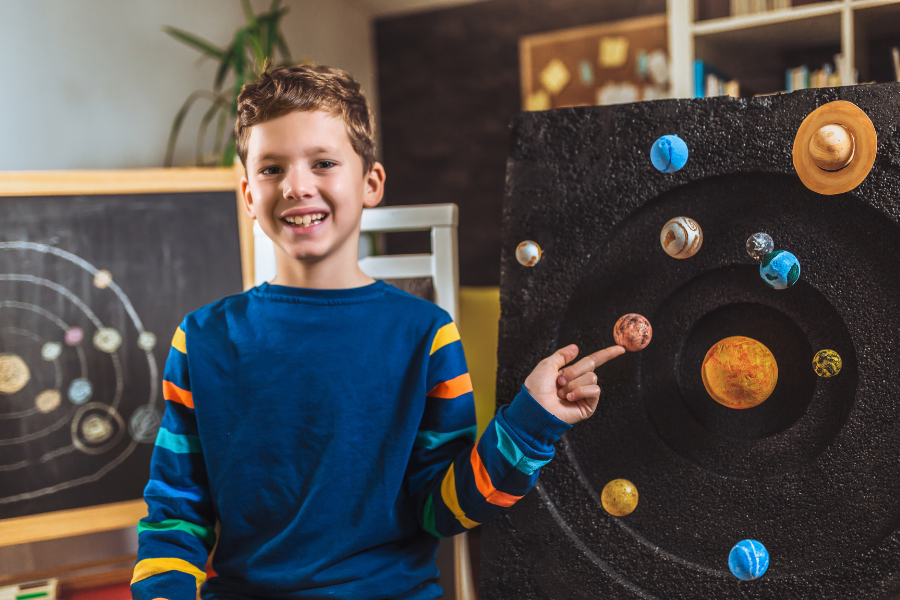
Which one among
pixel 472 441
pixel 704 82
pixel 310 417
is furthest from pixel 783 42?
pixel 310 417

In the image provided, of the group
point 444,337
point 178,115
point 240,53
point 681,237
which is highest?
point 240,53

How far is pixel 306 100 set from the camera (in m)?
0.70

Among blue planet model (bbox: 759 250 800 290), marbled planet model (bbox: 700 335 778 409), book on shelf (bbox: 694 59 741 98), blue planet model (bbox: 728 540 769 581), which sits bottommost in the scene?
blue planet model (bbox: 728 540 769 581)

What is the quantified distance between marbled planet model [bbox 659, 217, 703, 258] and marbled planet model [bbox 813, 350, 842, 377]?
15 cm

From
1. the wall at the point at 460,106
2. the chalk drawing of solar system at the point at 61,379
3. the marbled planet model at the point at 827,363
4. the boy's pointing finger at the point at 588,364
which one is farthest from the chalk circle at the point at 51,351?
the wall at the point at 460,106

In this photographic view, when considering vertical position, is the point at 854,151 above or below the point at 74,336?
above

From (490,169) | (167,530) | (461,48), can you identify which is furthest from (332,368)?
(461,48)

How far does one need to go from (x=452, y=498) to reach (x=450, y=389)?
4.8 inches

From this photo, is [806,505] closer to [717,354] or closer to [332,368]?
[717,354]

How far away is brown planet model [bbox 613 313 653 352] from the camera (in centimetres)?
64

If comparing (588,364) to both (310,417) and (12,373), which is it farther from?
(12,373)

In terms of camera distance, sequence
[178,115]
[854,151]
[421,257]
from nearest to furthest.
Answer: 1. [854,151]
2. [421,257]
3. [178,115]

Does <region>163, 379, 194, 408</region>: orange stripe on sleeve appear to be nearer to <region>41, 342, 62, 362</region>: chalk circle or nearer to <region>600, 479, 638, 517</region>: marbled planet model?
<region>41, 342, 62, 362</region>: chalk circle

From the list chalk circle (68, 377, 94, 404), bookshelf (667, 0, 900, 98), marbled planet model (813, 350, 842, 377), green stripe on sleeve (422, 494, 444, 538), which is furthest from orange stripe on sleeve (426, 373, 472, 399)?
bookshelf (667, 0, 900, 98)
